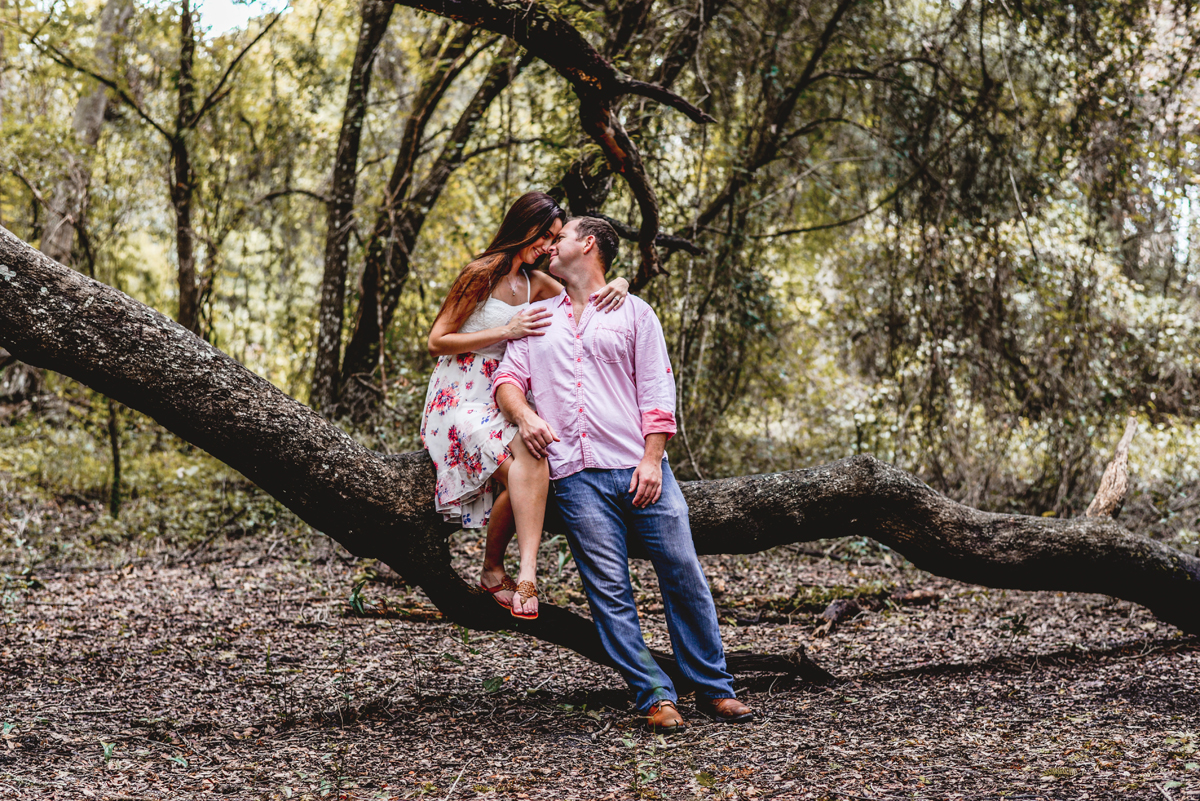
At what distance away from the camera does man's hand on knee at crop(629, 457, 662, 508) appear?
318 cm

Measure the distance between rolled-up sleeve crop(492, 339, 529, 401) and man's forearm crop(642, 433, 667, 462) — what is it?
453 millimetres

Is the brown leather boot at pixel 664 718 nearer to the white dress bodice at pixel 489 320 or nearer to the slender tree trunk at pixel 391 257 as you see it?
the white dress bodice at pixel 489 320

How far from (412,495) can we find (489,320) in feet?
2.14

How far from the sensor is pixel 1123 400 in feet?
23.1

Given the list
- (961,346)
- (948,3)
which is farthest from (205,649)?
(948,3)

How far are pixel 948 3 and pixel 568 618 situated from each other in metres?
5.35

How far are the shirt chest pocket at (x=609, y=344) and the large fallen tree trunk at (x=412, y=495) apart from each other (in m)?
0.64

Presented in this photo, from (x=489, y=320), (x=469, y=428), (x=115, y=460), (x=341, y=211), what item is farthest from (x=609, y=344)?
(x=115, y=460)

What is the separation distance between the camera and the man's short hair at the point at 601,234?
3.39 m

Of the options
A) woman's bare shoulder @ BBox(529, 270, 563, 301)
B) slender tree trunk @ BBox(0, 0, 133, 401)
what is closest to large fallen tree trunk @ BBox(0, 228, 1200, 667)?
woman's bare shoulder @ BBox(529, 270, 563, 301)

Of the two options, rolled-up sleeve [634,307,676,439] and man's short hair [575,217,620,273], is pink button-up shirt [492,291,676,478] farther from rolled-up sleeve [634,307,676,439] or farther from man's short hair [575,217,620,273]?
man's short hair [575,217,620,273]

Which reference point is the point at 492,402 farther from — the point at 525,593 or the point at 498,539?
the point at 525,593

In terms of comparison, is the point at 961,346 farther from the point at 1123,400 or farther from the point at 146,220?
the point at 146,220

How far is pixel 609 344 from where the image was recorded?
10.7 feet
